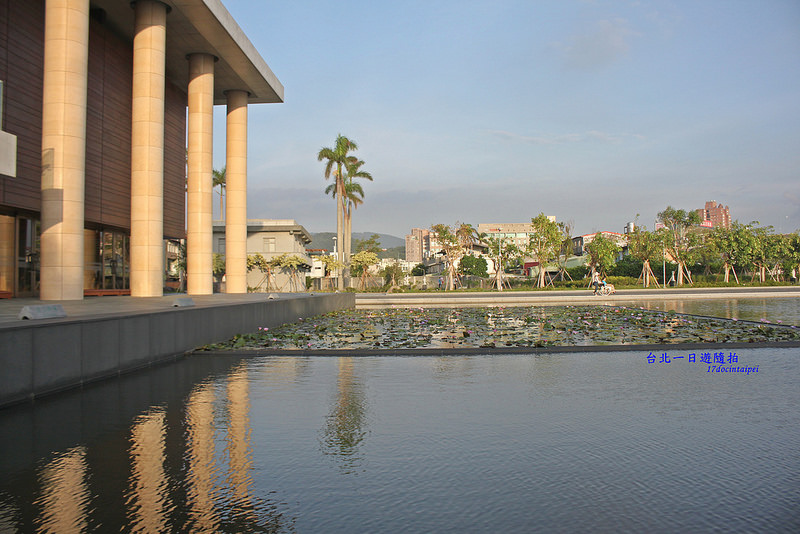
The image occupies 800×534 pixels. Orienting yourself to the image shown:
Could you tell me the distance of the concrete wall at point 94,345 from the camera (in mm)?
6547

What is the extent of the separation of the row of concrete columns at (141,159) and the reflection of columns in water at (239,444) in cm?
1173

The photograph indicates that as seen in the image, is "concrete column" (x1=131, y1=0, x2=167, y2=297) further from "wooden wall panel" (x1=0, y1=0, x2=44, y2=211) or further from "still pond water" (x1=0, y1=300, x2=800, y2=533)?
"still pond water" (x1=0, y1=300, x2=800, y2=533)

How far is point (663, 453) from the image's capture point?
14.6 ft

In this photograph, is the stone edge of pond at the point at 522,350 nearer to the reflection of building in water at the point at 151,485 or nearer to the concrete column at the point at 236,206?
the reflection of building in water at the point at 151,485

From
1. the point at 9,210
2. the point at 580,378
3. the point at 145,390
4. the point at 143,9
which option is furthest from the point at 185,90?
the point at 580,378

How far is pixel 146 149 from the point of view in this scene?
20.8 m

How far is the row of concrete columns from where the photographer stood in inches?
658

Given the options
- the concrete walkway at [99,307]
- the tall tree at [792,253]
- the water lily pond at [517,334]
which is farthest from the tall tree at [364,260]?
the tall tree at [792,253]

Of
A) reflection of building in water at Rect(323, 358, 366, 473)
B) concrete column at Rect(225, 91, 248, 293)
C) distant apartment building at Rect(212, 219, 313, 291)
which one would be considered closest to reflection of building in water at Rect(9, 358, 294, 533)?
reflection of building in water at Rect(323, 358, 366, 473)

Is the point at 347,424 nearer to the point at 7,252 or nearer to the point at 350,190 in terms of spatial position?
the point at 7,252

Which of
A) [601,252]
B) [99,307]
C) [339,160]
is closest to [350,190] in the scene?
[339,160]

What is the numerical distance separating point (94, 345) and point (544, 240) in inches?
2096

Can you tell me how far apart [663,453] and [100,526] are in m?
3.82

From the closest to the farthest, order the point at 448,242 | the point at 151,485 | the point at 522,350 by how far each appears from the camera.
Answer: the point at 151,485 → the point at 522,350 → the point at 448,242
